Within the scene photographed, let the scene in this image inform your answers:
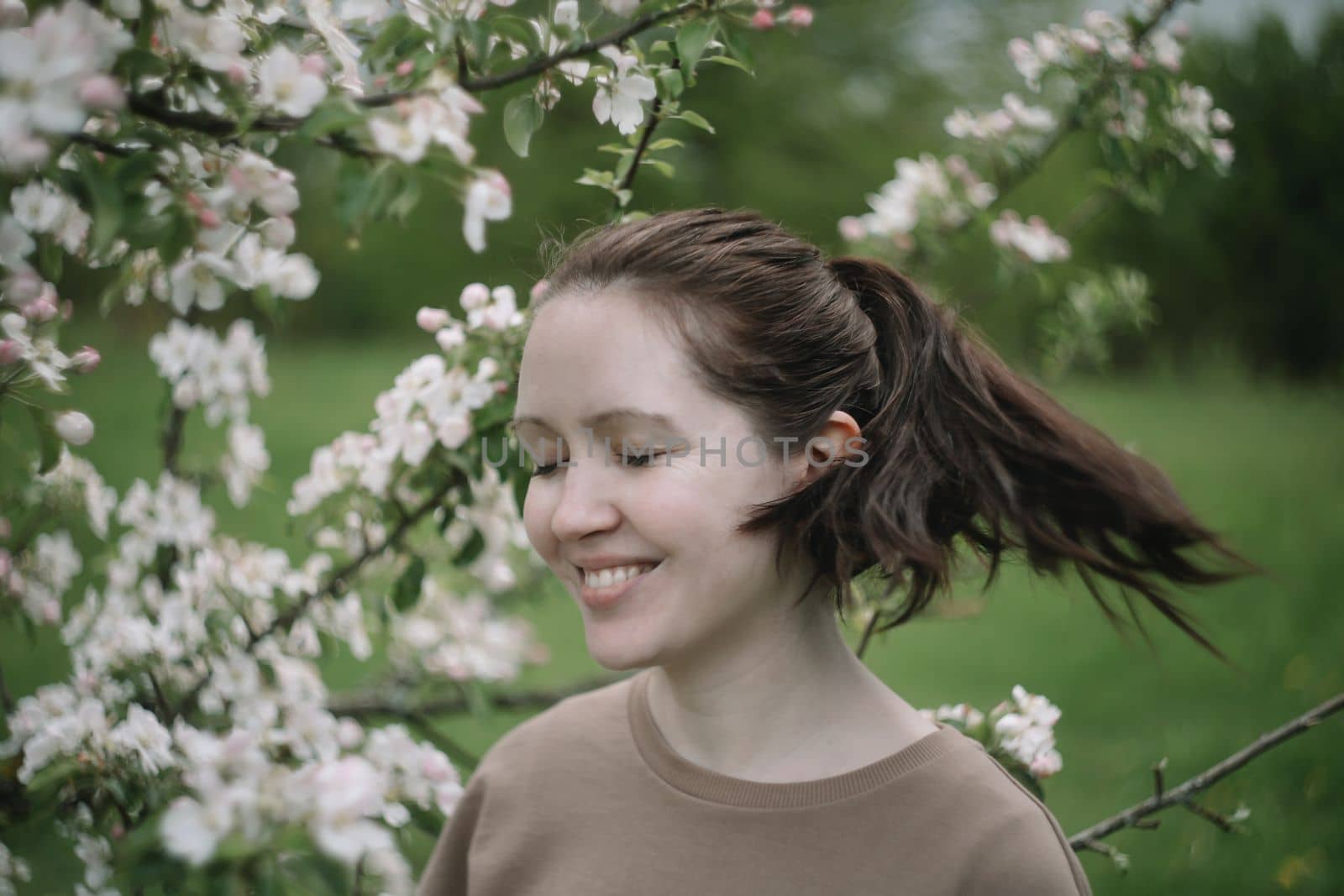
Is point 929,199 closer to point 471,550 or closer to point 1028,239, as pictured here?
point 1028,239

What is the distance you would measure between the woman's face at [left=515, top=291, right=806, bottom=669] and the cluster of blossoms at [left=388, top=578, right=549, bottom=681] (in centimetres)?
116

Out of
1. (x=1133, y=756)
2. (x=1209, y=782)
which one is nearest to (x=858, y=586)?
(x=1209, y=782)

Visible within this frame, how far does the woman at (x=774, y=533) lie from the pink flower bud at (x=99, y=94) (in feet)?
2.05

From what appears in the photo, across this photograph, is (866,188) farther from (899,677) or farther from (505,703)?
(505,703)

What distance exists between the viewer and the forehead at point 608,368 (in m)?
1.31

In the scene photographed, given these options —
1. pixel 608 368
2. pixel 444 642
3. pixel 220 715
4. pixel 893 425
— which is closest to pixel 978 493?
pixel 893 425

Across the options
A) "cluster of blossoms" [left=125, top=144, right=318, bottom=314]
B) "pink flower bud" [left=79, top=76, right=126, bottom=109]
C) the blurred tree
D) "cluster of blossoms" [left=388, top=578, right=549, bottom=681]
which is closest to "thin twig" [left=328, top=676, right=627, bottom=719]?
"cluster of blossoms" [left=388, top=578, right=549, bottom=681]

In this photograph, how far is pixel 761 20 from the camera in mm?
1394

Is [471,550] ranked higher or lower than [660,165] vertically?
lower

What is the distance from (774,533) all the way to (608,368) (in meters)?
0.29

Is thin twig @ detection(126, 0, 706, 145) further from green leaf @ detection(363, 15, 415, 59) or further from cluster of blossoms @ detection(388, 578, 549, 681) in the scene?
cluster of blossoms @ detection(388, 578, 549, 681)

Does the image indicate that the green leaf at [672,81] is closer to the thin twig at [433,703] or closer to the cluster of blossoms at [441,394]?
the cluster of blossoms at [441,394]

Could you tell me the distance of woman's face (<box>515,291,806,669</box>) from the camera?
4.29 feet

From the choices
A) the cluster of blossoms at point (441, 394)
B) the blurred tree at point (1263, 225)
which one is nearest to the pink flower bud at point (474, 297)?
the cluster of blossoms at point (441, 394)
